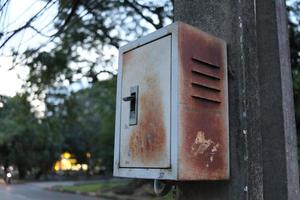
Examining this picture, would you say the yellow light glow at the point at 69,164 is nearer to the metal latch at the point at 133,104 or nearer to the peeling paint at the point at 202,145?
the metal latch at the point at 133,104

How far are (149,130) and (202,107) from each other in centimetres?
33

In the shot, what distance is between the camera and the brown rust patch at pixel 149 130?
233cm

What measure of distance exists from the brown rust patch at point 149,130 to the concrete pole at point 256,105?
1.29 feet

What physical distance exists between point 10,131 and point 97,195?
16070mm

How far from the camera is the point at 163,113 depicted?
7.66 ft

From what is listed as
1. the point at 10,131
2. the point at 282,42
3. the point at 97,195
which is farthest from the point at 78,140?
the point at 282,42

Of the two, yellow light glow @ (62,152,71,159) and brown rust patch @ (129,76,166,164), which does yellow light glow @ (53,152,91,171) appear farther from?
brown rust patch @ (129,76,166,164)

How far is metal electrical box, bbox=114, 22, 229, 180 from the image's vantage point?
7.38 ft

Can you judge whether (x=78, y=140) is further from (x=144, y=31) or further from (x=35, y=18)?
(x=35, y=18)

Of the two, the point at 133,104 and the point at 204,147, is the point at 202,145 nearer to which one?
the point at 204,147

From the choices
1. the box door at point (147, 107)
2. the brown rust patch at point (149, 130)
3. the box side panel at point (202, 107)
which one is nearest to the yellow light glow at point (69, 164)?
the box door at point (147, 107)

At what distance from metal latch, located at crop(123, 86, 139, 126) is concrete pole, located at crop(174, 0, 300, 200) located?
1.71ft

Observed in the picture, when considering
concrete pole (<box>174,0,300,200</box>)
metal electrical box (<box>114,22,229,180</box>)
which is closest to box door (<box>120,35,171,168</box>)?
metal electrical box (<box>114,22,229,180</box>)

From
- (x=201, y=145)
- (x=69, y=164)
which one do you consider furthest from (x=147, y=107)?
(x=69, y=164)
